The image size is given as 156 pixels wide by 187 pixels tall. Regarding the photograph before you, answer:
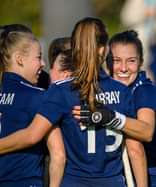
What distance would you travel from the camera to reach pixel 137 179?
17.1 ft

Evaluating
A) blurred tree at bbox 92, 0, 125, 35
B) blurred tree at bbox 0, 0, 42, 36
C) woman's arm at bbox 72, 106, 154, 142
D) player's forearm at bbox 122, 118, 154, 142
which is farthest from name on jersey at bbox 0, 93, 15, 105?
blurred tree at bbox 92, 0, 125, 35

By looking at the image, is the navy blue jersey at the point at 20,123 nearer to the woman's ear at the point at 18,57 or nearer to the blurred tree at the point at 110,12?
the woman's ear at the point at 18,57

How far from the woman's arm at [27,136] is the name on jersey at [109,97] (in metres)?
0.32

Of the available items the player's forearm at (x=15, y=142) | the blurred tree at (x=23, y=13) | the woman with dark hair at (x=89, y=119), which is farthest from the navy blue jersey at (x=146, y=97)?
the blurred tree at (x=23, y=13)

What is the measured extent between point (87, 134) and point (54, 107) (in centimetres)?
24

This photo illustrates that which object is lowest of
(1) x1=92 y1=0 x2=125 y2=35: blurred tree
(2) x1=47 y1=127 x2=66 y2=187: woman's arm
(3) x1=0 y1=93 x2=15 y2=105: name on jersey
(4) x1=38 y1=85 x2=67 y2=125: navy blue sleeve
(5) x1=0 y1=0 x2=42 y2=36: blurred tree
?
(2) x1=47 y1=127 x2=66 y2=187: woman's arm

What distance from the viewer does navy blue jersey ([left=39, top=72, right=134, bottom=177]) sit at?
509 centimetres

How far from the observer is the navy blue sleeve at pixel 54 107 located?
508 cm

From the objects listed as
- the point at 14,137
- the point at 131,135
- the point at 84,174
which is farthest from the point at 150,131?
the point at 14,137

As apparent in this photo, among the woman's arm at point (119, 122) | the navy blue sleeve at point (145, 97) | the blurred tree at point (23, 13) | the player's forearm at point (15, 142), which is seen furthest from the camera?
the blurred tree at point (23, 13)

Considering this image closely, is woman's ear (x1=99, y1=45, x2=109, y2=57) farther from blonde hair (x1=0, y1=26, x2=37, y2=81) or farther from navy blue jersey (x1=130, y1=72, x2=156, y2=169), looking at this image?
blonde hair (x1=0, y1=26, x2=37, y2=81)

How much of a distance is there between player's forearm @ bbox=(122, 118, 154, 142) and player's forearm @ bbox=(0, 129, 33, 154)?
561mm

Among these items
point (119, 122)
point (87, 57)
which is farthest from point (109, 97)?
point (87, 57)

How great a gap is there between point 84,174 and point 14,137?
46cm
